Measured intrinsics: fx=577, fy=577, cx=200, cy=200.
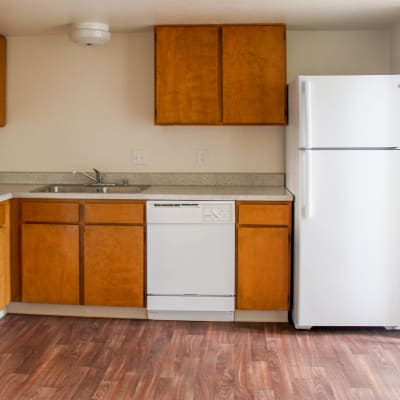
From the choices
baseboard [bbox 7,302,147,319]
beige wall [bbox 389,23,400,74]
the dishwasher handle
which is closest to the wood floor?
baseboard [bbox 7,302,147,319]

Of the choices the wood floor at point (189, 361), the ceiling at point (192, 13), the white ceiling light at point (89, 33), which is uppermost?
the ceiling at point (192, 13)

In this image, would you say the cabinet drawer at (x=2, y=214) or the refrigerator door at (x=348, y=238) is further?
the cabinet drawer at (x=2, y=214)

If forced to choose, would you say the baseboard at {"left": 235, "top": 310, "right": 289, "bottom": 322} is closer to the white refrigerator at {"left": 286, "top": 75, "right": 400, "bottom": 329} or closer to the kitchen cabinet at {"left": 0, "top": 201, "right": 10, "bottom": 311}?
the white refrigerator at {"left": 286, "top": 75, "right": 400, "bottom": 329}

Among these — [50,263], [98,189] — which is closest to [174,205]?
[98,189]

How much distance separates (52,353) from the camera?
3.24 meters

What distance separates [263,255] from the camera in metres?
3.72

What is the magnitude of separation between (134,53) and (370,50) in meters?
1.72

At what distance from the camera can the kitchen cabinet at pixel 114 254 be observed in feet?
12.3

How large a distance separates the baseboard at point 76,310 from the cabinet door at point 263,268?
0.71m

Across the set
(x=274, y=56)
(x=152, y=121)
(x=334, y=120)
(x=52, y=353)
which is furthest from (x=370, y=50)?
(x=52, y=353)

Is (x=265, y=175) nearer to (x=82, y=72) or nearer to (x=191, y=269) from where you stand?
(x=191, y=269)

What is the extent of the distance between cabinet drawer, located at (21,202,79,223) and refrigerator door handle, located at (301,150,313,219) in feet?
4.83

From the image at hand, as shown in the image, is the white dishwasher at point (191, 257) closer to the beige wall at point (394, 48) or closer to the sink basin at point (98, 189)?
the sink basin at point (98, 189)

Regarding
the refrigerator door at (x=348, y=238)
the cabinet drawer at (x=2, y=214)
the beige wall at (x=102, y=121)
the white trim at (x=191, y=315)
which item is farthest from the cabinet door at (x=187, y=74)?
the white trim at (x=191, y=315)
